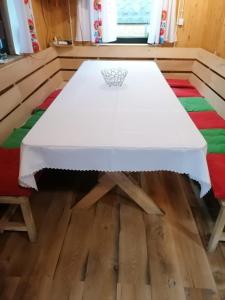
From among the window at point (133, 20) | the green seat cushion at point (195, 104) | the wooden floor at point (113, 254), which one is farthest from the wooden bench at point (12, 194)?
the window at point (133, 20)

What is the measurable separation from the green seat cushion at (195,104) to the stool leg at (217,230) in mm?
1322

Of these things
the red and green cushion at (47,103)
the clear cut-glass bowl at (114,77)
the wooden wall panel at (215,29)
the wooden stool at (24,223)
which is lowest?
the wooden stool at (24,223)

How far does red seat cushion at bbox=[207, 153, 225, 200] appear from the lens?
4.27 feet

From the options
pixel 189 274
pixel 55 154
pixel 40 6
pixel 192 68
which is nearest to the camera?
pixel 55 154

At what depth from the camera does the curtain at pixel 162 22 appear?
3035 millimetres

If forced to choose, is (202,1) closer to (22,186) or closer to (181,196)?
(181,196)

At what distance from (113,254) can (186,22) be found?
3.18 m

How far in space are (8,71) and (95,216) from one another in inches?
56.3

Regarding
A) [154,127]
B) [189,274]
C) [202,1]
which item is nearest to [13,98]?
[154,127]

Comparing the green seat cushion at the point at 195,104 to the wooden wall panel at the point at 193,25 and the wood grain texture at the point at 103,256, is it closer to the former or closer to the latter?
the wooden wall panel at the point at 193,25

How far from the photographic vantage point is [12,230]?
166cm

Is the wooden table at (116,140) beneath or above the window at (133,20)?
beneath

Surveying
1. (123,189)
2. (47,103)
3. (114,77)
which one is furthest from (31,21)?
(123,189)

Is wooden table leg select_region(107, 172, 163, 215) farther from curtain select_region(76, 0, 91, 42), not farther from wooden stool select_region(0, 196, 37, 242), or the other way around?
curtain select_region(76, 0, 91, 42)
